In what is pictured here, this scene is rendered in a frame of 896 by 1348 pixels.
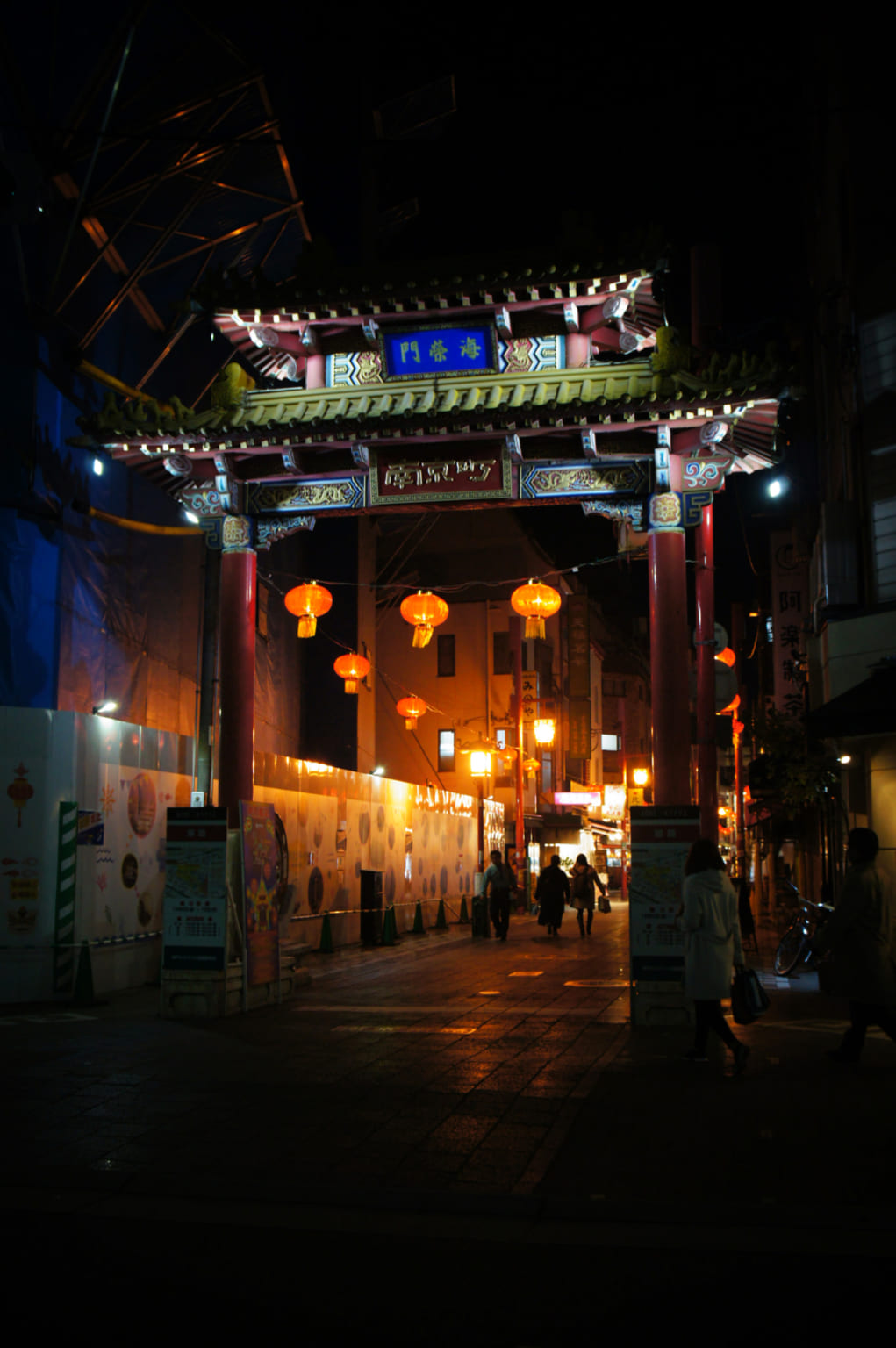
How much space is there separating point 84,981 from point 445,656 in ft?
114

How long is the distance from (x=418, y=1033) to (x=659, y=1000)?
2.61 m

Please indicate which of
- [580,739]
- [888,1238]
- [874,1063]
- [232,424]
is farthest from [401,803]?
[580,739]

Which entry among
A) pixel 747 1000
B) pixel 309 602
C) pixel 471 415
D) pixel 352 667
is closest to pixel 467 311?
pixel 471 415

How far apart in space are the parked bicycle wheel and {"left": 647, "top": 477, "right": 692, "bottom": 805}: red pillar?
4538 mm

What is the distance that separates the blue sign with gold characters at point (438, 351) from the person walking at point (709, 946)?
7624mm

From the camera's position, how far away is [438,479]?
1459 cm

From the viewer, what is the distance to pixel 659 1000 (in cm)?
1156

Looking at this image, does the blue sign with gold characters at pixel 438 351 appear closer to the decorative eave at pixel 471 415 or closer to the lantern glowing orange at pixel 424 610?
the decorative eave at pixel 471 415

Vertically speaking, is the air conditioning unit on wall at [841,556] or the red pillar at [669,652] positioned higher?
the air conditioning unit on wall at [841,556]

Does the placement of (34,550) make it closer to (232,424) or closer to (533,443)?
(232,424)

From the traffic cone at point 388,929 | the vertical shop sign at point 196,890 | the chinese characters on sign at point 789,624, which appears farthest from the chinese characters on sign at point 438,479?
the chinese characters on sign at point 789,624

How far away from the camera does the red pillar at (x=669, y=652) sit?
1317cm

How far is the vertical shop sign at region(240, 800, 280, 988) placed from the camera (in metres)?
13.0

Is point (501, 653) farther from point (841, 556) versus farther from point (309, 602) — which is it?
point (841, 556)
